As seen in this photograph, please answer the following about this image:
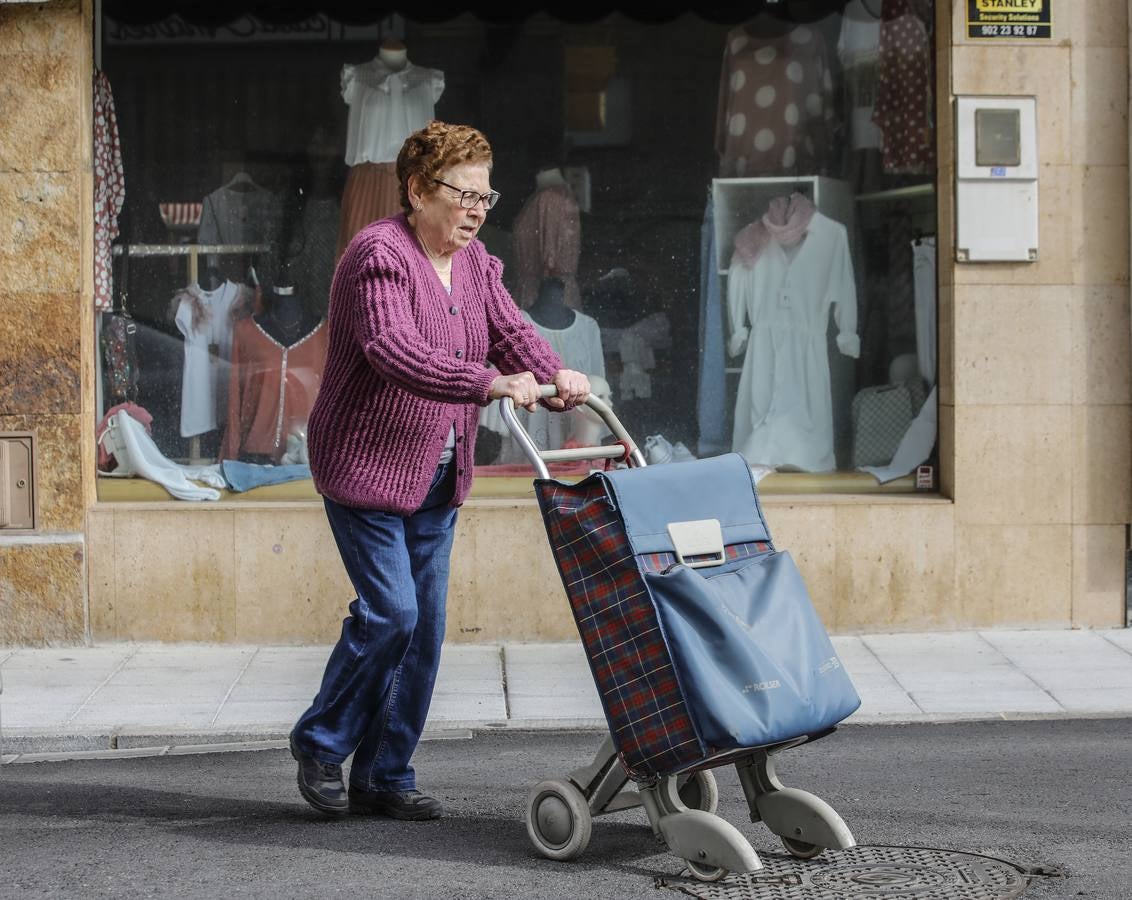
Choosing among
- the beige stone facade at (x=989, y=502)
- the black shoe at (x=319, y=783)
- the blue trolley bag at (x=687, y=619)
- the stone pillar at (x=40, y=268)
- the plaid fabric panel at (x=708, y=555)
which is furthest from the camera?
the beige stone facade at (x=989, y=502)

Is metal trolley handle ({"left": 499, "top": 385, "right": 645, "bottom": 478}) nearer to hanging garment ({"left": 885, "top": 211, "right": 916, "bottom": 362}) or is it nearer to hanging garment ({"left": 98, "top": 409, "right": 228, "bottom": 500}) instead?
hanging garment ({"left": 98, "top": 409, "right": 228, "bottom": 500})

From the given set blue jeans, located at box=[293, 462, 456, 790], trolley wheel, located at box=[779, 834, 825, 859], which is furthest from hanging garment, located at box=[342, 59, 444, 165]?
trolley wheel, located at box=[779, 834, 825, 859]

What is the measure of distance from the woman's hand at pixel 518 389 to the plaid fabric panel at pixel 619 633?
223 mm

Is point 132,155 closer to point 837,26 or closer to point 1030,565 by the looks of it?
point 837,26

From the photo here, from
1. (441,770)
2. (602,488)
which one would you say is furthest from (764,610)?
(441,770)

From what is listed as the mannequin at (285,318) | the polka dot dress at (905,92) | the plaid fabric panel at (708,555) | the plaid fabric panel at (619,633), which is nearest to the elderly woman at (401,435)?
the plaid fabric panel at (619,633)

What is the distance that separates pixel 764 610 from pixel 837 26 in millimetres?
5478

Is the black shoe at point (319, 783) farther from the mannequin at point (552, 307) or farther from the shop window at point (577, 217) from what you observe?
the mannequin at point (552, 307)

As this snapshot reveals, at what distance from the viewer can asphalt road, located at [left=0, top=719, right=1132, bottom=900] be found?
4.39m

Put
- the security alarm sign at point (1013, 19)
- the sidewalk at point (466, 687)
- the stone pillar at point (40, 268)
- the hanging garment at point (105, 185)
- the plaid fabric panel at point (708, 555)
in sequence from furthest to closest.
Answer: the hanging garment at point (105, 185), the security alarm sign at point (1013, 19), the stone pillar at point (40, 268), the sidewalk at point (466, 687), the plaid fabric panel at point (708, 555)

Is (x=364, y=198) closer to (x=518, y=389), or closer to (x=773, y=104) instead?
(x=773, y=104)

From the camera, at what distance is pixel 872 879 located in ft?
14.1

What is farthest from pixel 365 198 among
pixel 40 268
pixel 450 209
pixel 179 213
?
pixel 450 209

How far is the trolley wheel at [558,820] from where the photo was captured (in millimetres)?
4473
